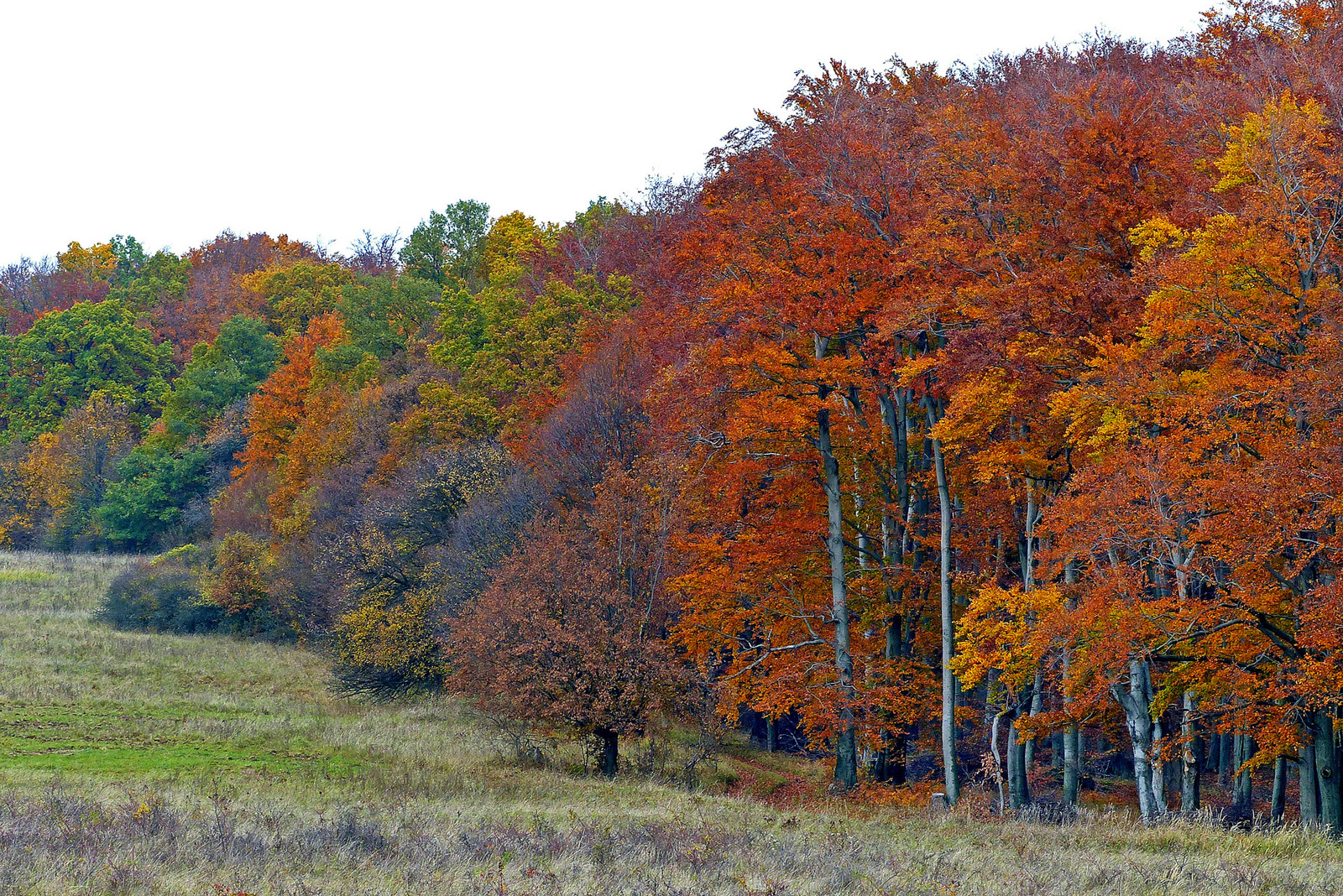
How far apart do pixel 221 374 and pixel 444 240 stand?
683 inches

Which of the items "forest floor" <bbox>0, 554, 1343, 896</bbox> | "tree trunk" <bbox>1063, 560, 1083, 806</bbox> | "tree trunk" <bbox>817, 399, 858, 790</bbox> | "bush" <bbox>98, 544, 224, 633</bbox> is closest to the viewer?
"forest floor" <bbox>0, 554, 1343, 896</bbox>

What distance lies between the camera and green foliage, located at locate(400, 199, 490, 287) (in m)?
66.8

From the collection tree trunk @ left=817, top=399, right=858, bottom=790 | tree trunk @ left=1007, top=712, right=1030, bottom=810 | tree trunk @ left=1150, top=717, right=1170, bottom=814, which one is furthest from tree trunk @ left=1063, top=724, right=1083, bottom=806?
tree trunk @ left=817, top=399, right=858, bottom=790

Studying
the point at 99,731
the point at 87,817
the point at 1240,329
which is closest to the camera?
the point at 87,817

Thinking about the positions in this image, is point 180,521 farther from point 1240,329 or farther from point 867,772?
point 1240,329

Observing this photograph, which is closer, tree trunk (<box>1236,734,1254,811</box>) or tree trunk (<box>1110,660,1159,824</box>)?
tree trunk (<box>1110,660,1159,824</box>)

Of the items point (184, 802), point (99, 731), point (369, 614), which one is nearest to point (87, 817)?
point (184, 802)

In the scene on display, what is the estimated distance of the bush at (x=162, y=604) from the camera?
48344mm

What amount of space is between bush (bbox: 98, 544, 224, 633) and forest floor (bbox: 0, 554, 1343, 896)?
17.3 meters

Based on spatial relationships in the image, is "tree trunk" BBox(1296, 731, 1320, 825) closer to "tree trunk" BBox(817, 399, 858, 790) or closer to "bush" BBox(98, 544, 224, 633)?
"tree trunk" BBox(817, 399, 858, 790)

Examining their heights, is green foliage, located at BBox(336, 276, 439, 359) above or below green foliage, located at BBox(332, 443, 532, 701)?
above

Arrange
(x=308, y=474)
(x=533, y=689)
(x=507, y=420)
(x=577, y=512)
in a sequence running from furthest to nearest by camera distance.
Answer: (x=308, y=474)
(x=507, y=420)
(x=577, y=512)
(x=533, y=689)

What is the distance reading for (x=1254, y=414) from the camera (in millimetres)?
18281

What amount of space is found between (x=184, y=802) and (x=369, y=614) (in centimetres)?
1877
